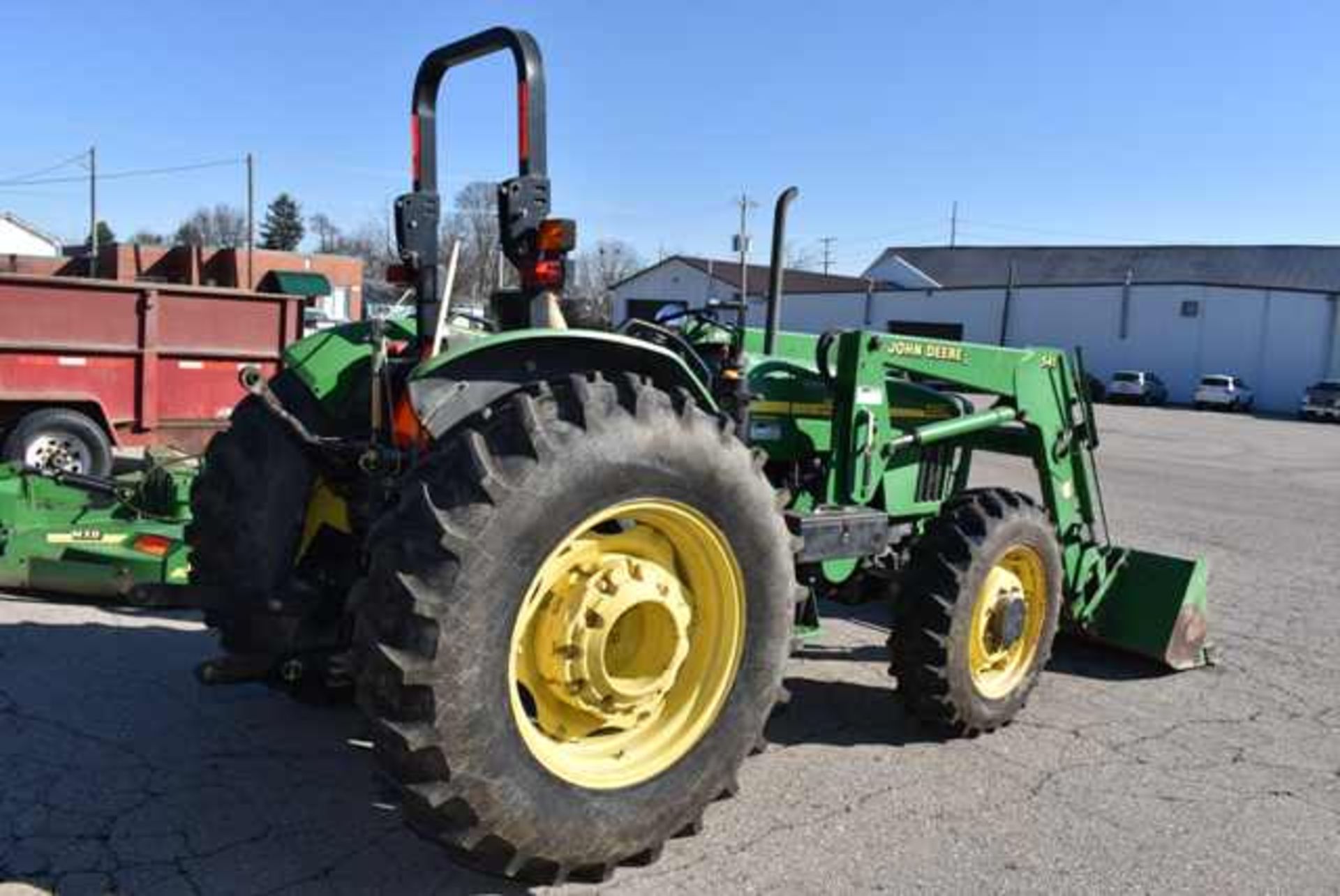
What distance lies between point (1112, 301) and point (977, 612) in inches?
2029

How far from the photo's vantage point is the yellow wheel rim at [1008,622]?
513 centimetres

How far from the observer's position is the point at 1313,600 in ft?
28.2

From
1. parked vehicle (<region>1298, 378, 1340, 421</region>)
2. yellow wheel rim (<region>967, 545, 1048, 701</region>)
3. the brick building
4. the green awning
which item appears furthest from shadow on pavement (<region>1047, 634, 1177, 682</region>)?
parked vehicle (<region>1298, 378, 1340, 421</region>)

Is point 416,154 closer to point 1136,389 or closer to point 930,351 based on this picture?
point 930,351

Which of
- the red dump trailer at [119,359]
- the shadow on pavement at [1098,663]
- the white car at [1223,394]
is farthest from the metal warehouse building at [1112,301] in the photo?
the shadow on pavement at [1098,663]

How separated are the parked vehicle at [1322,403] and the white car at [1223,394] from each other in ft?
8.94

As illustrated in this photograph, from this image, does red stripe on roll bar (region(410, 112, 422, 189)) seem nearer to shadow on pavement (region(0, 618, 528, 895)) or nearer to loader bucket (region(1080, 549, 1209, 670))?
shadow on pavement (region(0, 618, 528, 895))

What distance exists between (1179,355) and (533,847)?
52.9m

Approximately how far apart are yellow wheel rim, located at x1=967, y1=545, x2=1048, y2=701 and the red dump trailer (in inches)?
342

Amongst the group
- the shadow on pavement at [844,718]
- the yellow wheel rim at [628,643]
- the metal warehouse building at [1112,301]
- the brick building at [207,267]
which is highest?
the metal warehouse building at [1112,301]

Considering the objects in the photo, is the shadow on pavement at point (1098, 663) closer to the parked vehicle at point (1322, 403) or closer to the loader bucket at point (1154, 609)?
the loader bucket at point (1154, 609)

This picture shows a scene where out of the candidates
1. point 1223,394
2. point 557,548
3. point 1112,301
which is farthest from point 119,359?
point 1112,301

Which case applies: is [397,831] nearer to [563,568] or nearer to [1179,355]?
[563,568]

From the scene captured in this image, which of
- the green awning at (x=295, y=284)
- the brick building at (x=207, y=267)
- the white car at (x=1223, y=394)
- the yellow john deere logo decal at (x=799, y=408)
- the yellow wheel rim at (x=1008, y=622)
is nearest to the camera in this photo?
the yellow wheel rim at (x=1008, y=622)
